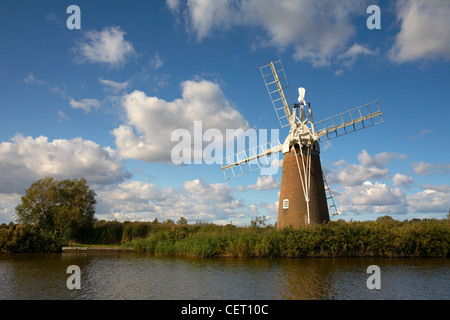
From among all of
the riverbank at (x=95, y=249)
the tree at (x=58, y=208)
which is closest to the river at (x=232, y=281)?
the riverbank at (x=95, y=249)

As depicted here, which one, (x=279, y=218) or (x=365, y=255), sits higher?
(x=279, y=218)

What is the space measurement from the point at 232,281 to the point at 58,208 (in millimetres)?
23106

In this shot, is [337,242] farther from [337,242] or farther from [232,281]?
[232,281]

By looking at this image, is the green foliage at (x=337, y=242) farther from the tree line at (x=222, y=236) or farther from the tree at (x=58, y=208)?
the tree at (x=58, y=208)

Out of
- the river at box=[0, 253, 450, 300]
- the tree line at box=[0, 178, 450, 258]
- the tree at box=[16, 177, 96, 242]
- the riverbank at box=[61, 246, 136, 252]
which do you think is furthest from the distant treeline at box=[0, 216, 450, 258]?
the tree at box=[16, 177, 96, 242]

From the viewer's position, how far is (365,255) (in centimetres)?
1995

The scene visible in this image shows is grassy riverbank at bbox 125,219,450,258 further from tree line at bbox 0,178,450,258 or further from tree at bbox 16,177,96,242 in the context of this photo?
tree at bbox 16,177,96,242

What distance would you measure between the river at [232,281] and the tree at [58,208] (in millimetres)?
12417

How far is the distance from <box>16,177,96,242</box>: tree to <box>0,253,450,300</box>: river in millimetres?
12417

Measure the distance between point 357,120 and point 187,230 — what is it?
48.6ft

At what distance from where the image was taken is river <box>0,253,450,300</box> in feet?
34.1

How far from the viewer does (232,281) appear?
12.3 metres

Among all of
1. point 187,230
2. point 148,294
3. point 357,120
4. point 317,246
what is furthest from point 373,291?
point 187,230

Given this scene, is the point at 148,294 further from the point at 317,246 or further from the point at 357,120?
the point at 357,120
